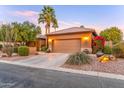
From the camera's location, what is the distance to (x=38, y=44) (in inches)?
1022

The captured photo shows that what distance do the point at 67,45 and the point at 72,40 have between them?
3.20ft

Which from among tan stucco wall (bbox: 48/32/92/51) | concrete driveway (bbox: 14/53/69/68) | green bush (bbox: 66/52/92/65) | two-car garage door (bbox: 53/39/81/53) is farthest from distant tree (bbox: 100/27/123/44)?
green bush (bbox: 66/52/92/65)

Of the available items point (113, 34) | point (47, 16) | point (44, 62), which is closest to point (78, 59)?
point (44, 62)

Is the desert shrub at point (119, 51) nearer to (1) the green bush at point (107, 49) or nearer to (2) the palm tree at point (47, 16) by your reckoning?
(1) the green bush at point (107, 49)

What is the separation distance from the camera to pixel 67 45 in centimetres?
1830

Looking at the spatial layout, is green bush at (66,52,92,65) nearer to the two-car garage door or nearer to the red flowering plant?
the red flowering plant

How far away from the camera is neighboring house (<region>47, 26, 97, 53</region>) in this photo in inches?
661

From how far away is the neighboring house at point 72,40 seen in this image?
16.8 m

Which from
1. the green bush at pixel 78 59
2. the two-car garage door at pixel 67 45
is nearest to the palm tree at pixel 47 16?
the two-car garage door at pixel 67 45
